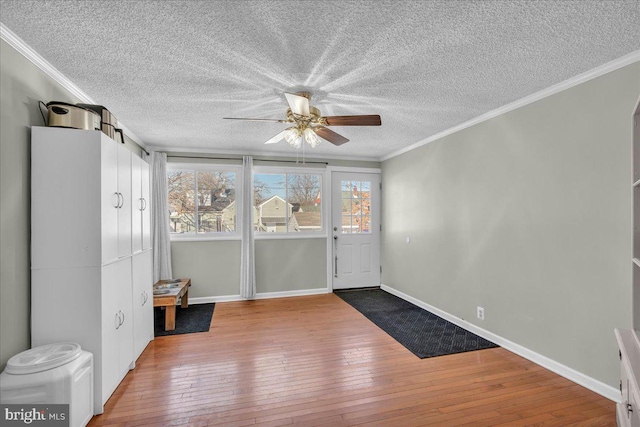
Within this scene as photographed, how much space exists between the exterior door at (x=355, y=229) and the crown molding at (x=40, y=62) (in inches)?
143

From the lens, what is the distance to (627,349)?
1631 mm

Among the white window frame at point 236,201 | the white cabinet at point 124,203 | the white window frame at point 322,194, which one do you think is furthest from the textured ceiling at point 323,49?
the white window frame at point 322,194

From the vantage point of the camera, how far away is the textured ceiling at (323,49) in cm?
162

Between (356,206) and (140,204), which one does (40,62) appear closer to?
(140,204)

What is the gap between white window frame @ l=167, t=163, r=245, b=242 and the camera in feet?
15.6

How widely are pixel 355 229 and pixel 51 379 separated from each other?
175 inches

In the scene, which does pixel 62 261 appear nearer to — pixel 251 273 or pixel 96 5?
pixel 96 5

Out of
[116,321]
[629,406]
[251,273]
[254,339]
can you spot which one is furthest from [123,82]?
[629,406]

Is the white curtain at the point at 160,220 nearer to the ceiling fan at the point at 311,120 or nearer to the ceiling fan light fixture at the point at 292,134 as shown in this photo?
the ceiling fan at the point at 311,120

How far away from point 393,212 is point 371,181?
765 mm

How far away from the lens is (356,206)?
561 centimetres

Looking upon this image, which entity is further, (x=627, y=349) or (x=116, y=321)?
(x=116, y=321)

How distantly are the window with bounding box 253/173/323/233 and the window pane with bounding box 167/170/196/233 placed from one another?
964 millimetres

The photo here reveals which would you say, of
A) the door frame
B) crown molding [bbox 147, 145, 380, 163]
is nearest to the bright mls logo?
crown molding [bbox 147, 145, 380, 163]
